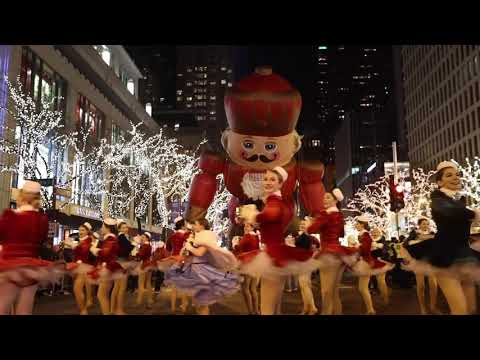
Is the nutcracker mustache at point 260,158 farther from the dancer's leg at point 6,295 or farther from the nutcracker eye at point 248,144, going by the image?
the dancer's leg at point 6,295

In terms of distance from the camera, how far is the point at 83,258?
7973 mm

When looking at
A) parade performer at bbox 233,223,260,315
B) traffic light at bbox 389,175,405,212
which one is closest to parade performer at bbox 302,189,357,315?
parade performer at bbox 233,223,260,315

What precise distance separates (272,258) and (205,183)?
5388 mm

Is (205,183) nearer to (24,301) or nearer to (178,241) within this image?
(178,241)

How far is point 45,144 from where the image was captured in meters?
25.0

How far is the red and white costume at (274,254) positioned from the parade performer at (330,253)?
69 centimetres

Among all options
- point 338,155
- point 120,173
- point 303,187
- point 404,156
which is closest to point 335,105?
point 338,155

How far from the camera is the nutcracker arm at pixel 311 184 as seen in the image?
10633mm

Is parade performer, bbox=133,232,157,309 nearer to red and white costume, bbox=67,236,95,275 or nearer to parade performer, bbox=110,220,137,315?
parade performer, bbox=110,220,137,315

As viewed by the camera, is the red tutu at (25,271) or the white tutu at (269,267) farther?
the white tutu at (269,267)

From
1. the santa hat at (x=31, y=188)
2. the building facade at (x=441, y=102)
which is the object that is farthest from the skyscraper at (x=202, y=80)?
the santa hat at (x=31, y=188)

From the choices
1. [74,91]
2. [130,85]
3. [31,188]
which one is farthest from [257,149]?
[130,85]
